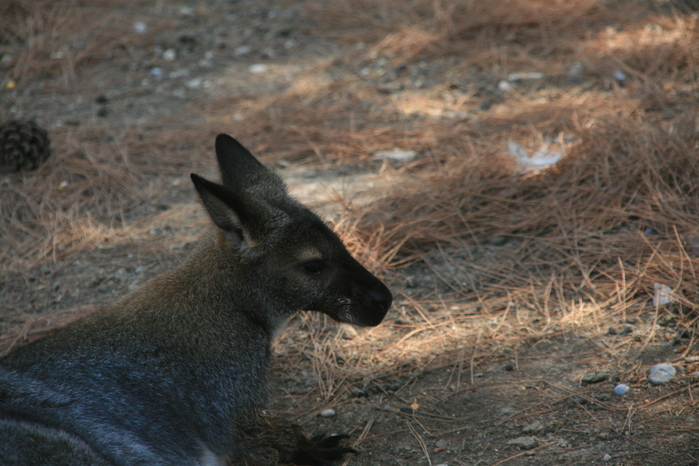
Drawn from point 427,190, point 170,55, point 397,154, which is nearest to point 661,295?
point 427,190

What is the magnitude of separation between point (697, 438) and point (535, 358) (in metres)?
0.95

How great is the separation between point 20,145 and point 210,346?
148 inches

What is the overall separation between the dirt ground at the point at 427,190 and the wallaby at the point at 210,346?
0.61m

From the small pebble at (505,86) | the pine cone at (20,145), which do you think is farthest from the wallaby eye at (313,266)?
the small pebble at (505,86)

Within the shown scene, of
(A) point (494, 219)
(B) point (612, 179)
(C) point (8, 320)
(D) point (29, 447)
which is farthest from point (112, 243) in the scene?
(B) point (612, 179)

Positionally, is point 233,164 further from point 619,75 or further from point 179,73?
point 179,73

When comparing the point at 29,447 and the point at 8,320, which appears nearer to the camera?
the point at 29,447

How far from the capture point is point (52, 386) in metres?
2.70

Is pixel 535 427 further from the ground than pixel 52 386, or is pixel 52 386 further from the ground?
pixel 52 386

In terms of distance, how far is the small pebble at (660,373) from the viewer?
312 centimetres

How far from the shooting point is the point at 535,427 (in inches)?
119

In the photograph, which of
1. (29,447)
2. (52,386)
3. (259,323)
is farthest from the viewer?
(259,323)

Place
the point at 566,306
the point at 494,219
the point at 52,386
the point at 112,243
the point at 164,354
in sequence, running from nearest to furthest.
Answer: the point at 52,386
the point at 164,354
the point at 566,306
the point at 494,219
the point at 112,243

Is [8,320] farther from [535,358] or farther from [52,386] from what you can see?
[535,358]
